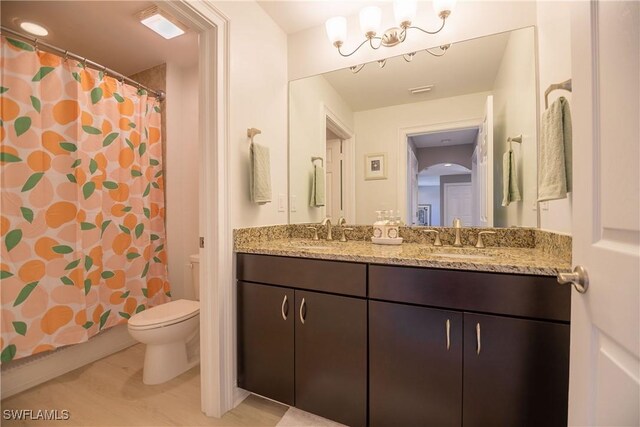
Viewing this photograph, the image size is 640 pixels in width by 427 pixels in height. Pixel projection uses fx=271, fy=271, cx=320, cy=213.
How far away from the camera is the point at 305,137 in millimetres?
2033

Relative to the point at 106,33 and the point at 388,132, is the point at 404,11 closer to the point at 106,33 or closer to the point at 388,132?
the point at 388,132

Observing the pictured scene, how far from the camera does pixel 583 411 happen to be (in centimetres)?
64

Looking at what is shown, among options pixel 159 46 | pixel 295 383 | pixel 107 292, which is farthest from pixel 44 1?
pixel 295 383

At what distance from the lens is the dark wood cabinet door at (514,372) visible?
0.91 m

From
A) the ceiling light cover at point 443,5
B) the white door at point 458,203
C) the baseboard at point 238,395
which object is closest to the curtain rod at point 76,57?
the ceiling light cover at point 443,5

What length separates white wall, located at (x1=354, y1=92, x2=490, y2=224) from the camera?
5.42 ft

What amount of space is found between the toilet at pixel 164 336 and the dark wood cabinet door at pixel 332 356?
88cm

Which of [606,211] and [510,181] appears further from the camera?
[510,181]

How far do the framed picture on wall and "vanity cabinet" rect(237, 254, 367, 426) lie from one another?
0.85 metres

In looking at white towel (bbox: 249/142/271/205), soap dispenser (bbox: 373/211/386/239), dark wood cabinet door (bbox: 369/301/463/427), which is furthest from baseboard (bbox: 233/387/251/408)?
soap dispenser (bbox: 373/211/386/239)

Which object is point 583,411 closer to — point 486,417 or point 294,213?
point 486,417

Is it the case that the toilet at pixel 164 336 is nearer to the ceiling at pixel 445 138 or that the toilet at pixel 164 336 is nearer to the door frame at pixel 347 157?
the door frame at pixel 347 157

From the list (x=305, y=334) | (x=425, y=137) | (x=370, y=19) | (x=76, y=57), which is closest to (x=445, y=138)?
(x=425, y=137)

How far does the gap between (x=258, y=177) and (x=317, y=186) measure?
559 mm
